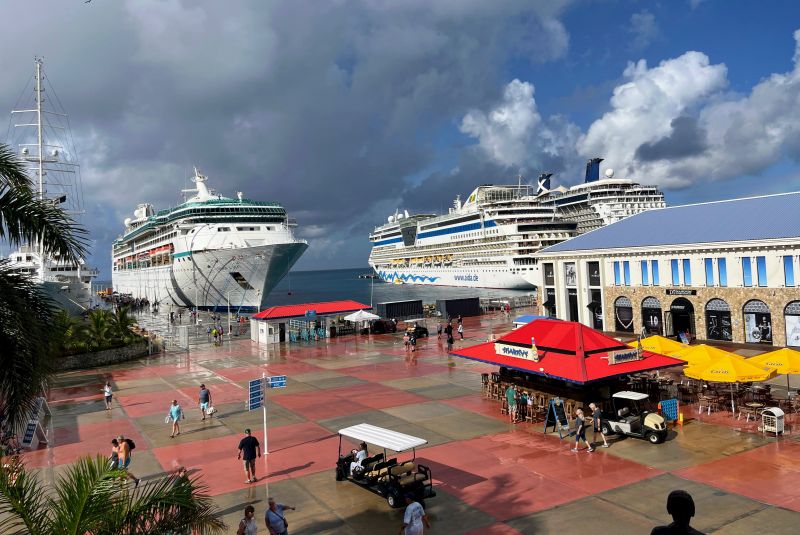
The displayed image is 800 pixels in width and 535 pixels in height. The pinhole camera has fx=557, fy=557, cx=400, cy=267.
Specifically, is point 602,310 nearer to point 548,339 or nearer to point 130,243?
point 548,339

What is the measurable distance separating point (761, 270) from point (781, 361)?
46.3 feet

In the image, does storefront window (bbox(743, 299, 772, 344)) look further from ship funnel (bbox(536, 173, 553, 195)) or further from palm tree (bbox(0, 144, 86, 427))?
ship funnel (bbox(536, 173, 553, 195))

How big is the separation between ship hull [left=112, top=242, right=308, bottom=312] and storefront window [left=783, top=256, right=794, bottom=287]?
1641 inches

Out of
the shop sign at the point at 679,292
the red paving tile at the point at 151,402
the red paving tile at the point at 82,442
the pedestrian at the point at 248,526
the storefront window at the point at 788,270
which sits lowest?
the red paving tile at the point at 82,442

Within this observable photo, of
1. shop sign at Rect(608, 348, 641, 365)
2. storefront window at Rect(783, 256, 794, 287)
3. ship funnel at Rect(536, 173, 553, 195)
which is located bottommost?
shop sign at Rect(608, 348, 641, 365)

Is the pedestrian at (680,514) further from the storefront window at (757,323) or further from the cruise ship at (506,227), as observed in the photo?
the cruise ship at (506,227)

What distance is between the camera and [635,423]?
14.0 metres

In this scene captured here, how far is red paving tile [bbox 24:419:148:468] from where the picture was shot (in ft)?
46.7

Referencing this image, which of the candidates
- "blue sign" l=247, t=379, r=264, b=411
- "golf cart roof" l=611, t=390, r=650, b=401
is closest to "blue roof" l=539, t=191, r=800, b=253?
"golf cart roof" l=611, t=390, r=650, b=401

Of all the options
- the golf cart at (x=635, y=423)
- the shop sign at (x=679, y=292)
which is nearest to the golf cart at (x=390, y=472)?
the golf cart at (x=635, y=423)

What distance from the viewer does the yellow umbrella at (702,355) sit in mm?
16592

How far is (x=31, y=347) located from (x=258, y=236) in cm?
5526

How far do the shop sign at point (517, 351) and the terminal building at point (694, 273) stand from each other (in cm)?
1771

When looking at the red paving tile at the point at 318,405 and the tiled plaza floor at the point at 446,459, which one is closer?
the tiled plaza floor at the point at 446,459
